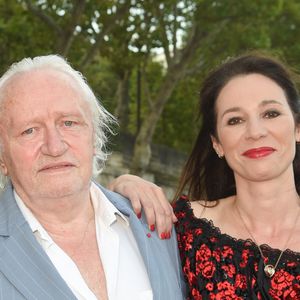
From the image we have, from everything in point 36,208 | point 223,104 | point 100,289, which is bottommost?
point 100,289

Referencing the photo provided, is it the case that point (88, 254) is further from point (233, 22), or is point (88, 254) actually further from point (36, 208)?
point (233, 22)

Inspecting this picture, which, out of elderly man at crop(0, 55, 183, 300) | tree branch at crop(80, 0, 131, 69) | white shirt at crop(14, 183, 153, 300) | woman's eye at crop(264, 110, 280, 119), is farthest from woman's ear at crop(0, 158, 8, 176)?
tree branch at crop(80, 0, 131, 69)

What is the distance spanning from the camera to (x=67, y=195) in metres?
3.22

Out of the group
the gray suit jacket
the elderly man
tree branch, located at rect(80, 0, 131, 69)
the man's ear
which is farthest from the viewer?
tree branch, located at rect(80, 0, 131, 69)

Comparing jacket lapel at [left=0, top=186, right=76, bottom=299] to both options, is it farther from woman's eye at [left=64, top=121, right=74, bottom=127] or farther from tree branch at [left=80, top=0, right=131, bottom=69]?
tree branch at [left=80, top=0, right=131, bottom=69]

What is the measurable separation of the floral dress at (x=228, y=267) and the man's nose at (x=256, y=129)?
1.96ft

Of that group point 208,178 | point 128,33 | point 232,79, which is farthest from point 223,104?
point 128,33

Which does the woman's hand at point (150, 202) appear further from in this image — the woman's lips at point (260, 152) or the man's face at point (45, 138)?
the woman's lips at point (260, 152)

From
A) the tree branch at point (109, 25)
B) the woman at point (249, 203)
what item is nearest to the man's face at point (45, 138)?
the woman at point (249, 203)

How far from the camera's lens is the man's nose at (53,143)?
10.4ft

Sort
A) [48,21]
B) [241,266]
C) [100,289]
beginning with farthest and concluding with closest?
1. [48,21]
2. [241,266]
3. [100,289]

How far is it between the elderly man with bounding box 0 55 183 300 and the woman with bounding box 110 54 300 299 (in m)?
0.25

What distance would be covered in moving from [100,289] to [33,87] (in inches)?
43.6

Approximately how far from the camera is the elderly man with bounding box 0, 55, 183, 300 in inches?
121
